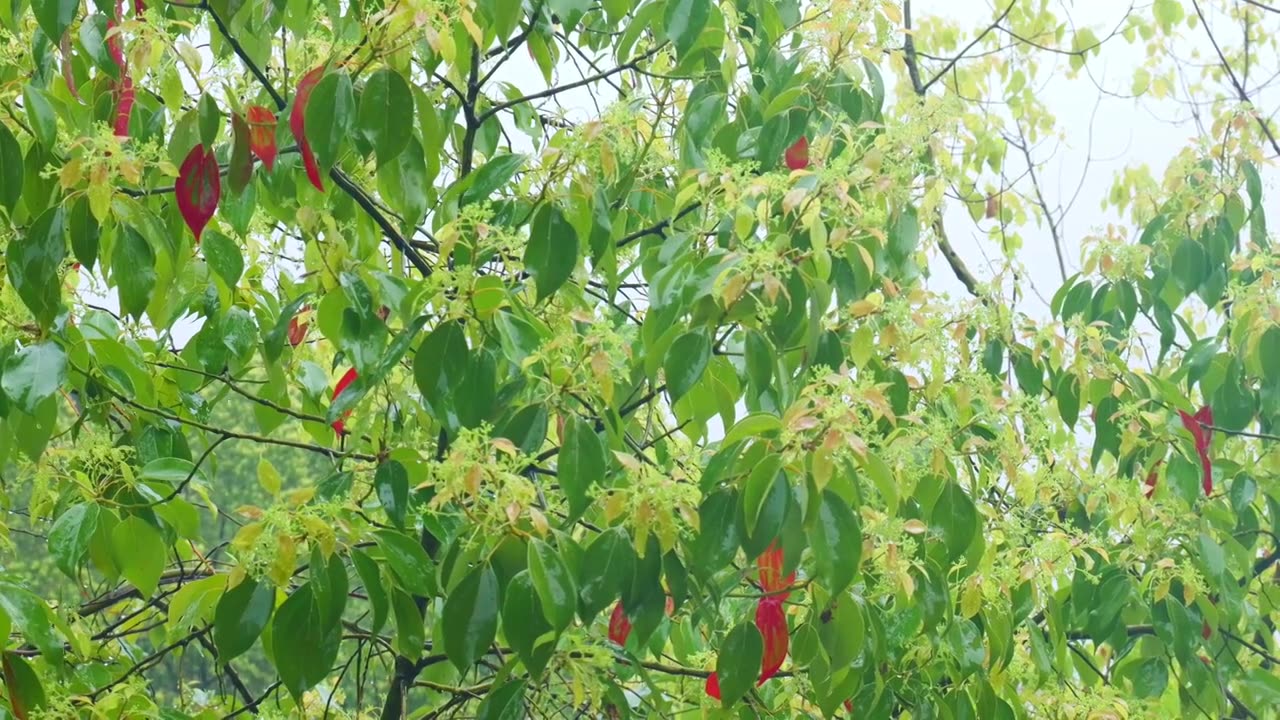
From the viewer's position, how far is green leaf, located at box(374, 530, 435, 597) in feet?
3.77

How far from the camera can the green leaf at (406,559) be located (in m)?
1.15

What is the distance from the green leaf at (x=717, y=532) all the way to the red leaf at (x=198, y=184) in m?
0.51

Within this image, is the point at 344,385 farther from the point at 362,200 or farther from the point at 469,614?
the point at 469,614

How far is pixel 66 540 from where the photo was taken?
1.27m

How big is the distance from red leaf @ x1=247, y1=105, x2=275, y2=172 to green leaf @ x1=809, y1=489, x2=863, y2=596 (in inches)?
23.0

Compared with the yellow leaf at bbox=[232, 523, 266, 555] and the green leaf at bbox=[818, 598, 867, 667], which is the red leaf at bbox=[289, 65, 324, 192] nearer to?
the yellow leaf at bbox=[232, 523, 266, 555]

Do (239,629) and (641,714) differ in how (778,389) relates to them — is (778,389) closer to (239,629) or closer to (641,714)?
(641,714)

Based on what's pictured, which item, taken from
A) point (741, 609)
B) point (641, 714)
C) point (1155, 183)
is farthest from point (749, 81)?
point (1155, 183)

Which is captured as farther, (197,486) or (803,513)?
(197,486)

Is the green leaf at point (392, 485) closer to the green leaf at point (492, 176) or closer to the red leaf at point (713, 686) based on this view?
the green leaf at point (492, 176)

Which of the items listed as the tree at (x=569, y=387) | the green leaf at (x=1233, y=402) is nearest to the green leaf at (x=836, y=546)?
the tree at (x=569, y=387)

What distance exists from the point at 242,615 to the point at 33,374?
10.7 inches

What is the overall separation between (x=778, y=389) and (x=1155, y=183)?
1.62 meters

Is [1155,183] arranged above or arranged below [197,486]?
above
